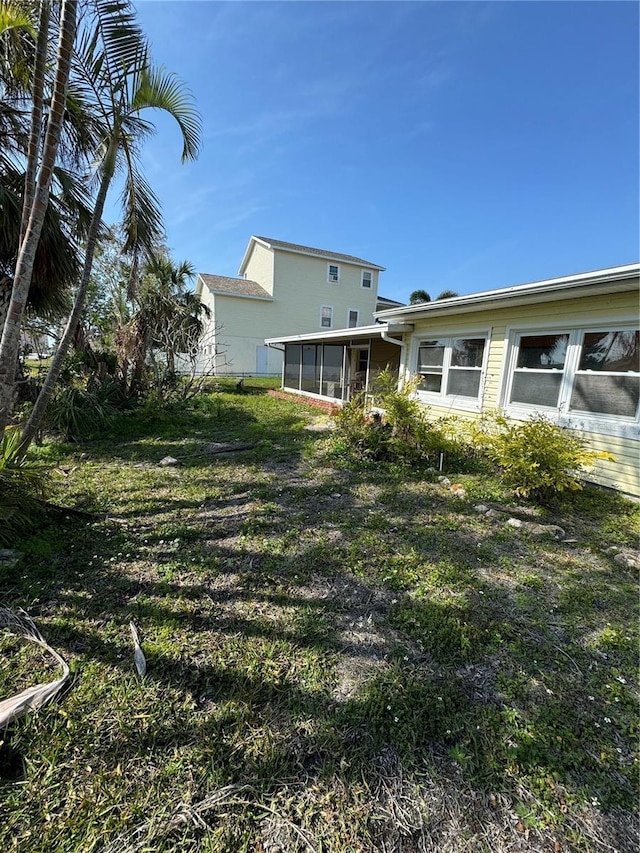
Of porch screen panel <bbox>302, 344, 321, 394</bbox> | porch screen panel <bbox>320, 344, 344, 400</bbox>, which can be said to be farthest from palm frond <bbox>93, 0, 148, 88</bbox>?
porch screen panel <bbox>302, 344, 321, 394</bbox>

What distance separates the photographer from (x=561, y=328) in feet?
17.3

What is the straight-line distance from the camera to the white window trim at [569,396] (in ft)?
15.2

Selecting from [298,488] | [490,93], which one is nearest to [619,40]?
[490,93]

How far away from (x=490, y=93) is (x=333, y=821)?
12076 millimetres

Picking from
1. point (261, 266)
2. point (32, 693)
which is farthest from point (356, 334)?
point (261, 266)

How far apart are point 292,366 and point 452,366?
27.5 feet

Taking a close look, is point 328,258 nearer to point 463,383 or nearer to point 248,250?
point 248,250

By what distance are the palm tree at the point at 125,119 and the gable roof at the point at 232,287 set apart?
16.7m

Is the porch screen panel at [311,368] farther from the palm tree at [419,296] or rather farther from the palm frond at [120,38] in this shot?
the palm tree at [419,296]

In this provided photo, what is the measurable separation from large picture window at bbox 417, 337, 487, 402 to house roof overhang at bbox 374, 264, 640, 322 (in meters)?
0.65

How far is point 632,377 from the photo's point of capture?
15.0ft

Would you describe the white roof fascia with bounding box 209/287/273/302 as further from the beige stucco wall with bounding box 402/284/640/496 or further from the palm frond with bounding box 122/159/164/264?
the palm frond with bounding box 122/159/164/264

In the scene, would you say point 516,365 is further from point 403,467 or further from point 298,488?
point 298,488

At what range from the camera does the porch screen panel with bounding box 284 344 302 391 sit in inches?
550
